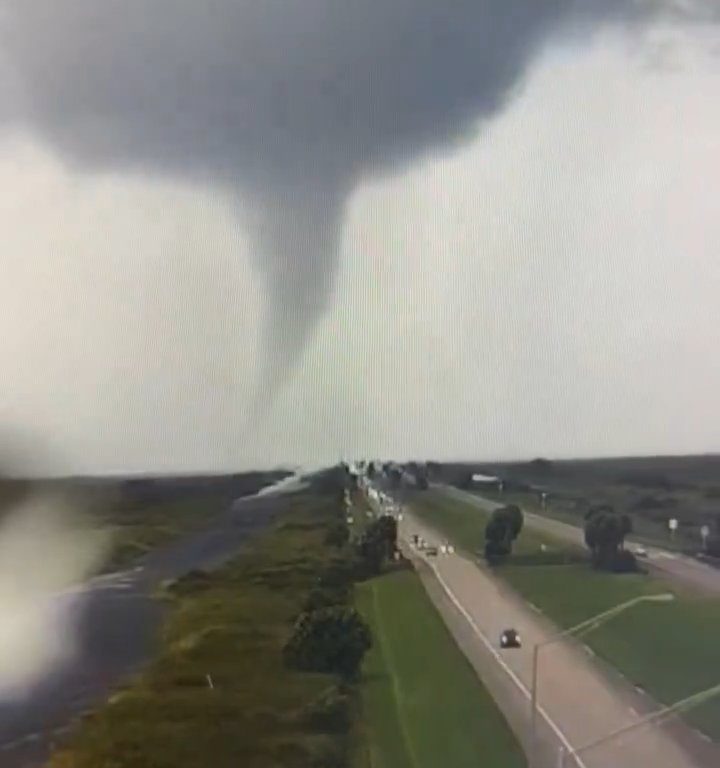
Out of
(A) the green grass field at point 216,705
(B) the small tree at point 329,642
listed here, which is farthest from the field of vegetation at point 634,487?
(A) the green grass field at point 216,705

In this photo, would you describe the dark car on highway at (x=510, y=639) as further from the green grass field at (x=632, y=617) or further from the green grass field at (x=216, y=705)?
the green grass field at (x=216, y=705)

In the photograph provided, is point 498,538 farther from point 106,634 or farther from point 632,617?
point 106,634

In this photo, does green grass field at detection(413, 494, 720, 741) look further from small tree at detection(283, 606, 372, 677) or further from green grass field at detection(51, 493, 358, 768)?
green grass field at detection(51, 493, 358, 768)

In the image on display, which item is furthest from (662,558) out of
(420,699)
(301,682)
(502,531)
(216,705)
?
(216,705)

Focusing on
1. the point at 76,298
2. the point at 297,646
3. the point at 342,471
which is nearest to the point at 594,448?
the point at 342,471

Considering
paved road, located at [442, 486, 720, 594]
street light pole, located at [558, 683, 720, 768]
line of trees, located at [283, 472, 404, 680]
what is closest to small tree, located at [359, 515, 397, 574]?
line of trees, located at [283, 472, 404, 680]

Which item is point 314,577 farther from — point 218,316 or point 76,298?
point 76,298

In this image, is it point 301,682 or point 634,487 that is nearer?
point 301,682
